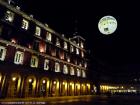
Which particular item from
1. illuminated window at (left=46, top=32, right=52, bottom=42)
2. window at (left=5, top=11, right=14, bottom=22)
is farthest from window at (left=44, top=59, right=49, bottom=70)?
window at (left=5, top=11, right=14, bottom=22)

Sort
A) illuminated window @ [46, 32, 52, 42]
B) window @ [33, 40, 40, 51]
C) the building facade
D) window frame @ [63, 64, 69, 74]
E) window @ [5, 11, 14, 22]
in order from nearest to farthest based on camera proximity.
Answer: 1. the building facade
2. window @ [5, 11, 14, 22]
3. window @ [33, 40, 40, 51]
4. illuminated window @ [46, 32, 52, 42]
5. window frame @ [63, 64, 69, 74]

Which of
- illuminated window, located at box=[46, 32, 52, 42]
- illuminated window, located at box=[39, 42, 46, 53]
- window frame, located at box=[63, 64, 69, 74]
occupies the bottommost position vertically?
window frame, located at box=[63, 64, 69, 74]

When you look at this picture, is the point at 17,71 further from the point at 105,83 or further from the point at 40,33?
the point at 105,83

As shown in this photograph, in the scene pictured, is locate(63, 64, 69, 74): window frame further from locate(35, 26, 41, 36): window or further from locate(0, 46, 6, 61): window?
locate(0, 46, 6, 61): window

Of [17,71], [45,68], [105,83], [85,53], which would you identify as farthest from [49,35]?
[105,83]

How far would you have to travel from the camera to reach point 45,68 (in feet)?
99.6

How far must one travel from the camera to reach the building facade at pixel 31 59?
23.0 metres

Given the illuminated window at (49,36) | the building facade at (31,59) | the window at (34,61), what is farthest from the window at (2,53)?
the illuminated window at (49,36)

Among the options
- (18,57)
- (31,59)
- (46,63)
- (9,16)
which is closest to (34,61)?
(31,59)

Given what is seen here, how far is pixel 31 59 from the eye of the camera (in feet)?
88.8

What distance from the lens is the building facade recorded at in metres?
23.0

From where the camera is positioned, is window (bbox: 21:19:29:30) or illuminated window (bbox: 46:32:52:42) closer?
window (bbox: 21:19:29:30)

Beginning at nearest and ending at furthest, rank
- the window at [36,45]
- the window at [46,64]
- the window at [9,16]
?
1. the window at [9,16]
2. the window at [36,45]
3. the window at [46,64]

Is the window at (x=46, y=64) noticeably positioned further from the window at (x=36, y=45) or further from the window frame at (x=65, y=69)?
the window frame at (x=65, y=69)
